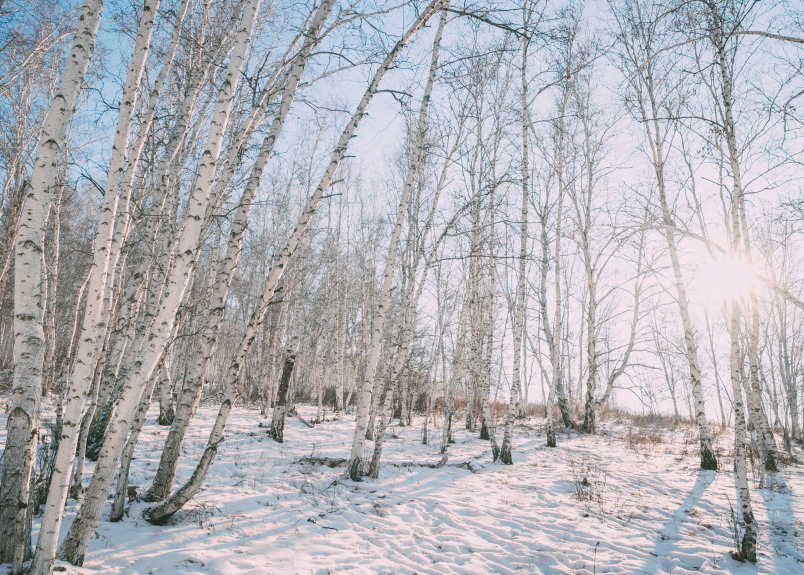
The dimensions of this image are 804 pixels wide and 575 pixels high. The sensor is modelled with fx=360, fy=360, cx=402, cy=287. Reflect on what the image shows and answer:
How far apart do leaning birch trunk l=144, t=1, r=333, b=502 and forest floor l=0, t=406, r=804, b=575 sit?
47 centimetres

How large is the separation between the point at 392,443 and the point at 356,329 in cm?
960

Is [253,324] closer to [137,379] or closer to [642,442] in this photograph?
[137,379]

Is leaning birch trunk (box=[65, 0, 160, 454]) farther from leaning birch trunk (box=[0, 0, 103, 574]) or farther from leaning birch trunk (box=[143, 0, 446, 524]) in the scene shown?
leaning birch trunk (box=[143, 0, 446, 524])

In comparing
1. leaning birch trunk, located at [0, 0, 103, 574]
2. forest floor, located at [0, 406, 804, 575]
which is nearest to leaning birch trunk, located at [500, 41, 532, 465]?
forest floor, located at [0, 406, 804, 575]

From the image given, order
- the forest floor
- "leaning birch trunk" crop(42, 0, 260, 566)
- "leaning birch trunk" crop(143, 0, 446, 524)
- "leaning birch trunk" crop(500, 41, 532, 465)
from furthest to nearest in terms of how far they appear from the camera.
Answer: "leaning birch trunk" crop(500, 41, 532, 465) → "leaning birch trunk" crop(143, 0, 446, 524) → the forest floor → "leaning birch trunk" crop(42, 0, 260, 566)

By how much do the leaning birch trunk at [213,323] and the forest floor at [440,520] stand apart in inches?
18.3

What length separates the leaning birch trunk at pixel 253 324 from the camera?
3760mm

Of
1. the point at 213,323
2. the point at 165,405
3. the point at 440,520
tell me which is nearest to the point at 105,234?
the point at 213,323

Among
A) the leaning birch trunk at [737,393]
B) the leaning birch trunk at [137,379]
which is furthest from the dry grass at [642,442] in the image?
the leaning birch trunk at [137,379]

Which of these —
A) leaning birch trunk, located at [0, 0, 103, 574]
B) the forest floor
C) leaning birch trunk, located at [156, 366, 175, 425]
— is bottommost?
the forest floor

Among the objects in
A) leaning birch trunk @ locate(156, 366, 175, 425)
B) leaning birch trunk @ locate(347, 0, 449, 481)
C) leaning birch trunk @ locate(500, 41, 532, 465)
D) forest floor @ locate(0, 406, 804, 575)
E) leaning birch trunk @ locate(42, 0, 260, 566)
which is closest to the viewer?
leaning birch trunk @ locate(42, 0, 260, 566)

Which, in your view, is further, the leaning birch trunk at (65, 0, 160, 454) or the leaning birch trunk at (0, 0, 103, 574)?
the leaning birch trunk at (65, 0, 160, 454)

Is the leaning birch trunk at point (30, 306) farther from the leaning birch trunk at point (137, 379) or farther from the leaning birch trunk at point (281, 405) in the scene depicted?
the leaning birch trunk at point (281, 405)

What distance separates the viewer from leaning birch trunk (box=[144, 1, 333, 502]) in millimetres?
4023
